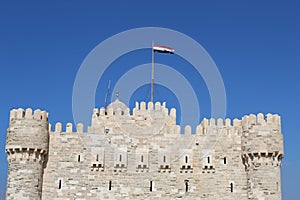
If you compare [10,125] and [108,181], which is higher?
[10,125]

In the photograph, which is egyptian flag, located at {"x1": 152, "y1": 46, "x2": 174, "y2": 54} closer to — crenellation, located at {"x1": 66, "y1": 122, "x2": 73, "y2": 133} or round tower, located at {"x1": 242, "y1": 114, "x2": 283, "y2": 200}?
round tower, located at {"x1": 242, "y1": 114, "x2": 283, "y2": 200}

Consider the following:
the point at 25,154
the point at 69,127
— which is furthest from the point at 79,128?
the point at 25,154

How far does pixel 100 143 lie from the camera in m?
29.8

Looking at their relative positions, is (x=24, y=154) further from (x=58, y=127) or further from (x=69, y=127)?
(x=69, y=127)

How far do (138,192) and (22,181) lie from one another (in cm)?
673

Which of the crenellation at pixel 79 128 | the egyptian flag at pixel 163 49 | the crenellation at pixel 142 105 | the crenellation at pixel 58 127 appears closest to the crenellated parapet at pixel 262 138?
the crenellation at pixel 142 105

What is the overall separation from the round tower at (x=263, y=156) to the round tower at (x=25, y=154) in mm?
12076

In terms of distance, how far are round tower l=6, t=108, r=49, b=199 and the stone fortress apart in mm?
56

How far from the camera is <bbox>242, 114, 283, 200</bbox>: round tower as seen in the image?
28.7 metres

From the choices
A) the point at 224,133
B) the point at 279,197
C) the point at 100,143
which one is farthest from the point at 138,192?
the point at 279,197

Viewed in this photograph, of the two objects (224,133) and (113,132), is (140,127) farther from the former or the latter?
(224,133)

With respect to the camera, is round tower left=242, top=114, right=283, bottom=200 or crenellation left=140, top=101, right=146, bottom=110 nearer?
round tower left=242, top=114, right=283, bottom=200

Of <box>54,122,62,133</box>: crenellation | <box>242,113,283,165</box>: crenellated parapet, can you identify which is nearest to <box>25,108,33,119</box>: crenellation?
<box>54,122,62,133</box>: crenellation

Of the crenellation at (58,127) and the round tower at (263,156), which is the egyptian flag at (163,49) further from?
the crenellation at (58,127)
